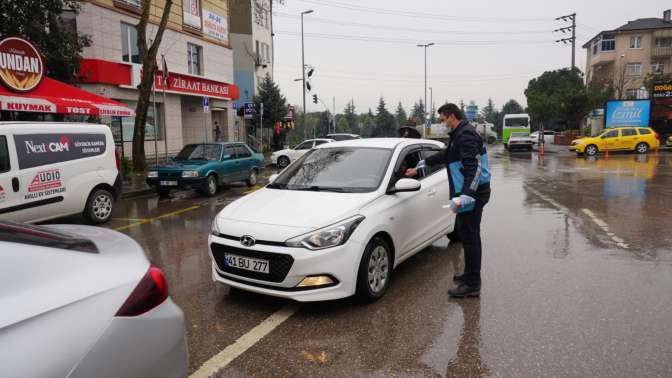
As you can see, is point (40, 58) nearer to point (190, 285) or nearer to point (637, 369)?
point (190, 285)

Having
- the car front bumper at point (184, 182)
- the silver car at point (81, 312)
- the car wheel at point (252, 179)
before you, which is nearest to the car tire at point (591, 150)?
the car wheel at point (252, 179)

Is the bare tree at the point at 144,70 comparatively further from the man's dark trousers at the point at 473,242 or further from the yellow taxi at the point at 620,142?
the yellow taxi at the point at 620,142

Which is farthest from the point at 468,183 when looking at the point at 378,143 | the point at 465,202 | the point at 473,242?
the point at 378,143

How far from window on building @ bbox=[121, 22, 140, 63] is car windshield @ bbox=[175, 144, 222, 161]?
29.6 feet

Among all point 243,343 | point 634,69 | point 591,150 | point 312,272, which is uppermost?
point 634,69

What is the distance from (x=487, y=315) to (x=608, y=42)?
2761 inches

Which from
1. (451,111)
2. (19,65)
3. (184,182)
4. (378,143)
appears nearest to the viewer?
(451,111)

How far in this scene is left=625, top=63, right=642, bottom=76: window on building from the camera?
62250 mm

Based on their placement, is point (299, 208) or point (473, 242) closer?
point (299, 208)

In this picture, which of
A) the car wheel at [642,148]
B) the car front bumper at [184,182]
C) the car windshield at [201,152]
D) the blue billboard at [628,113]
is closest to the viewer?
the car front bumper at [184,182]

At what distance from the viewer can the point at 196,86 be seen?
25391 mm

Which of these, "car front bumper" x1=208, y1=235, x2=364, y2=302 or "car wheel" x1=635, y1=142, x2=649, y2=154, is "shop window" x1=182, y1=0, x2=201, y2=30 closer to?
"car front bumper" x1=208, y1=235, x2=364, y2=302

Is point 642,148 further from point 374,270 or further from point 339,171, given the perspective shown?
point 374,270

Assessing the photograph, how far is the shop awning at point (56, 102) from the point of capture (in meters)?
13.5
